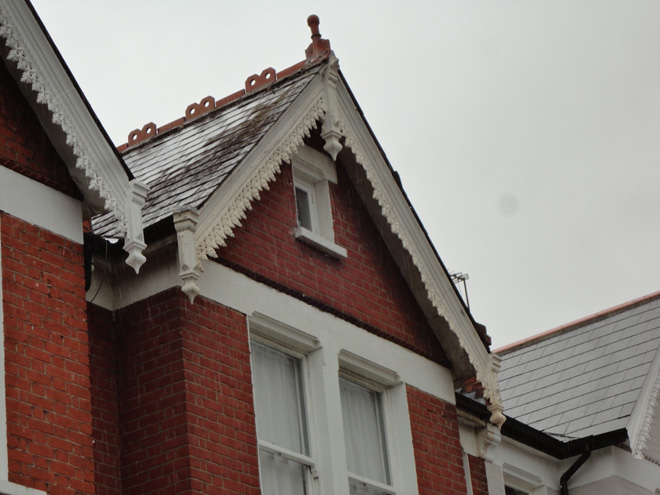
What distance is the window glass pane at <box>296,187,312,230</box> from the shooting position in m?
13.3

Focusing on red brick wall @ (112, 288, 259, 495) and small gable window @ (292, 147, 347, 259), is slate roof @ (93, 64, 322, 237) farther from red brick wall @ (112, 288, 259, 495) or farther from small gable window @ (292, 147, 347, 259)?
red brick wall @ (112, 288, 259, 495)

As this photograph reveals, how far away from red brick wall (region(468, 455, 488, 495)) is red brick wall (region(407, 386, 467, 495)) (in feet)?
0.85

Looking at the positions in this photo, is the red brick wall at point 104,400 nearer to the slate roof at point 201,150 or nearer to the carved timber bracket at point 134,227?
the slate roof at point 201,150

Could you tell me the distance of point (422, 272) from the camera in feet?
45.4

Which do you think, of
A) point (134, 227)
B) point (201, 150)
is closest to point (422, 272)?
point (201, 150)

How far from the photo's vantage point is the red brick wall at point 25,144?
1010 centimetres

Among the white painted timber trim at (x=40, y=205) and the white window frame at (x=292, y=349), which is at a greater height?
the white painted timber trim at (x=40, y=205)

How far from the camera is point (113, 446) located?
10.6m

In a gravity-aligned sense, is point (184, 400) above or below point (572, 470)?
below

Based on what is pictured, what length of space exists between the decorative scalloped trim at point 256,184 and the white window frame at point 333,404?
90 centimetres

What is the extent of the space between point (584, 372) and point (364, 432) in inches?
270

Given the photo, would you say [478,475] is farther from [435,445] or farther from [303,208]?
[303,208]

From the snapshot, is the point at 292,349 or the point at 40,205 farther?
the point at 292,349

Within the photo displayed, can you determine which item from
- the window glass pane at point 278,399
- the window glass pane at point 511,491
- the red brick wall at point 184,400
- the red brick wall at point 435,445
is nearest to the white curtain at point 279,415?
the window glass pane at point 278,399
